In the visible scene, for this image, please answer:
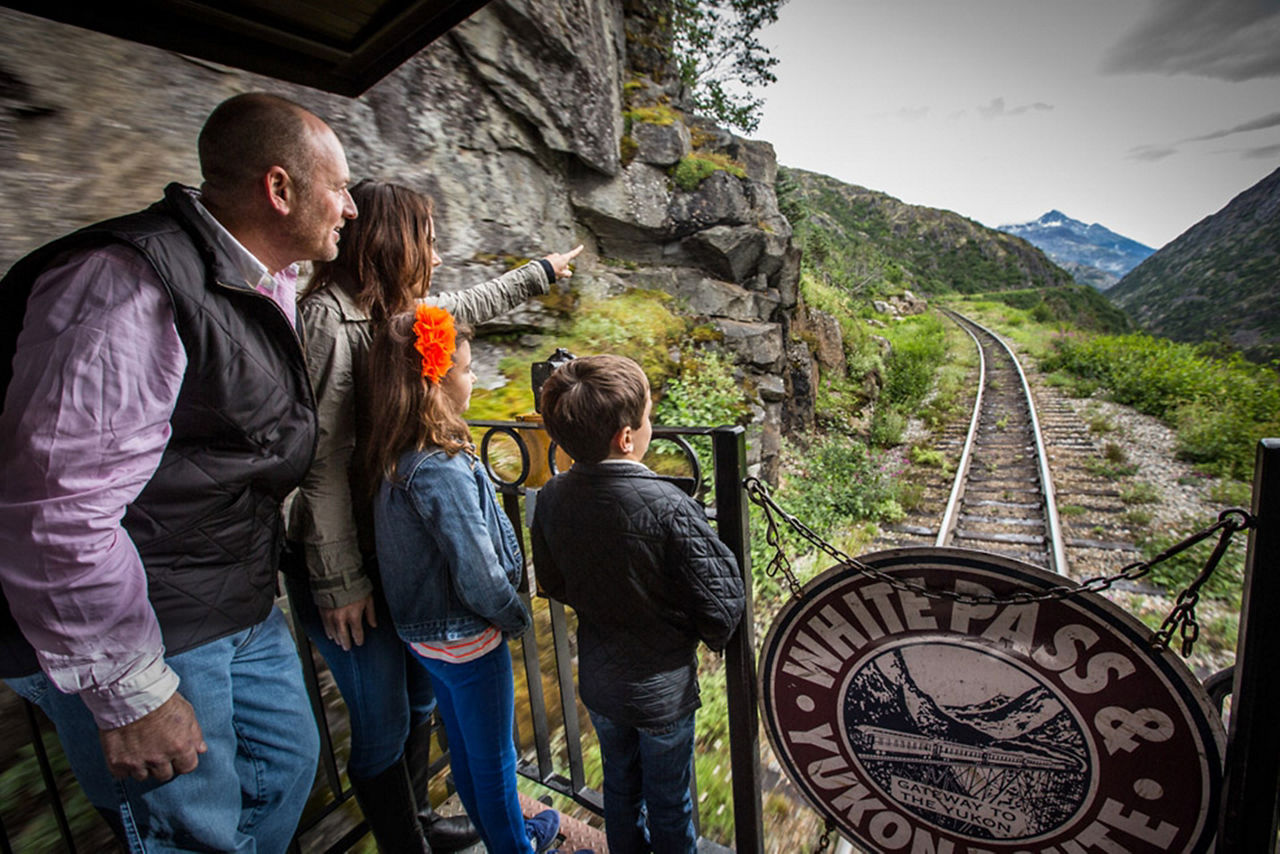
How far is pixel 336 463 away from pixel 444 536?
1.44ft

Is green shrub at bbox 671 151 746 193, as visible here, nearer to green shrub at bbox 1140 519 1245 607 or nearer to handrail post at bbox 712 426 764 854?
green shrub at bbox 1140 519 1245 607

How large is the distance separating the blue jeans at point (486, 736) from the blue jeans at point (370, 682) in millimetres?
123

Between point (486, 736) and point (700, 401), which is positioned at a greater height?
point (700, 401)

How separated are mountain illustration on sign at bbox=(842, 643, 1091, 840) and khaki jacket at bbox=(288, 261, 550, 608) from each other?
5.10 ft

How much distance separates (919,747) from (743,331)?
8.22m

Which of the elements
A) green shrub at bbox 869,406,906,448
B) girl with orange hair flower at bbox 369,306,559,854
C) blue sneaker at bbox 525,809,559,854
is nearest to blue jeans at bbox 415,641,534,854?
girl with orange hair flower at bbox 369,306,559,854

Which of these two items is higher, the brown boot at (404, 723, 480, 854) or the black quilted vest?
the black quilted vest

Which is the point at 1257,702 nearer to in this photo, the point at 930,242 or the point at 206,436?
the point at 206,436

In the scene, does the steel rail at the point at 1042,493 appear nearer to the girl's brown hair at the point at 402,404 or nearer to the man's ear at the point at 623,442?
the man's ear at the point at 623,442

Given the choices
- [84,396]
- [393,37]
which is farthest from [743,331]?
[84,396]

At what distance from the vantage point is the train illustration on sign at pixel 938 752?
133 cm

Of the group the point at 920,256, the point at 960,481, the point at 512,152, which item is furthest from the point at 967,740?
the point at 920,256

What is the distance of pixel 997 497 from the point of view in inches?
285

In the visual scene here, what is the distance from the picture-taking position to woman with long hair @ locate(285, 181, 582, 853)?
1.66 meters
